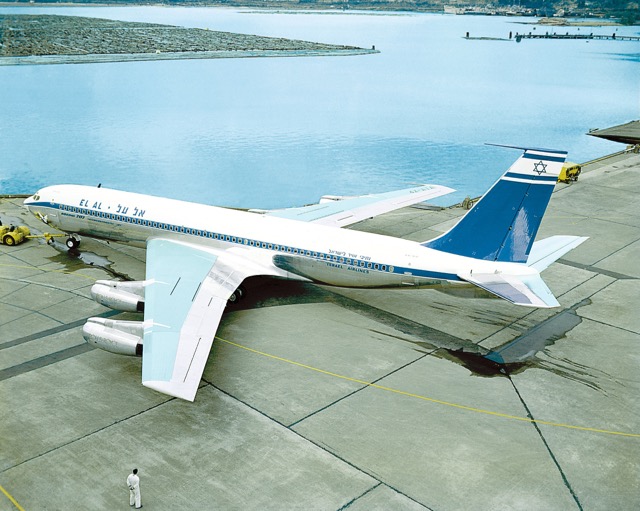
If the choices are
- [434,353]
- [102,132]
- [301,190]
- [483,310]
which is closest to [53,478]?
[434,353]

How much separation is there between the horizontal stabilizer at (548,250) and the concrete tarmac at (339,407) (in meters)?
3.93

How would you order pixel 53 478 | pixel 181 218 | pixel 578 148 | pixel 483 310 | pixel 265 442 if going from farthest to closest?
pixel 578 148 < pixel 181 218 < pixel 483 310 < pixel 265 442 < pixel 53 478

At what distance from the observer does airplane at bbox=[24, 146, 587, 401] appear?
24.5 m

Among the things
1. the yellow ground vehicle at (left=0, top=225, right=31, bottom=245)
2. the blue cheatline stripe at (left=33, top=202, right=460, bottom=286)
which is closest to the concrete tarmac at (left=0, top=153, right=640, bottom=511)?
the blue cheatline stripe at (left=33, top=202, right=460, bottom=286)

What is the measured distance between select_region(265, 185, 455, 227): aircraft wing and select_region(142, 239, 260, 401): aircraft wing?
874 centimetres

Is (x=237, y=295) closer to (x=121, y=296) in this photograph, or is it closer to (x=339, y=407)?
(x=121, y=296)

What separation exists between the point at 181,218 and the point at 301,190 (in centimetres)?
3917

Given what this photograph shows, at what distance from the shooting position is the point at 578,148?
325 feet

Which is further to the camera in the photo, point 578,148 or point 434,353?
point 578,148

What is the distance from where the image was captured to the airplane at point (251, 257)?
966 inches

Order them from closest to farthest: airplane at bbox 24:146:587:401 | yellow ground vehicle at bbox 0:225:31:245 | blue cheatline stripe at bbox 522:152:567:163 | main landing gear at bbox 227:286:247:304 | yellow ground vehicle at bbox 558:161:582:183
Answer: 1. airplane at bbox 24:146:587:401
2. blue cheatline stripe at bbox 522:152:567:163
3. main landing gear at bbox 227:286:247:304
4. yellow ground vehicle at bbox 0:225:31:245
5. yellow ground vehicle at bbox 558:161:582:183

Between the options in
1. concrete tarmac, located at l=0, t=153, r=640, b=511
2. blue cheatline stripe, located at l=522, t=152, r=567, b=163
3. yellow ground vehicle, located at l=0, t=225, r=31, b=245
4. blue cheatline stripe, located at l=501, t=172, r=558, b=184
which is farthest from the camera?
yellow ground vehicle, located at l=0, t=225, r=31, b=245

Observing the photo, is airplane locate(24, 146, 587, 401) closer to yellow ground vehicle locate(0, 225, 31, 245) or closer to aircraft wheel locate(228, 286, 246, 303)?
aircraft wheel locate(228, 286, 246, 303)

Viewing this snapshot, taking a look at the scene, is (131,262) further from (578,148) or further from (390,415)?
(578,148)
